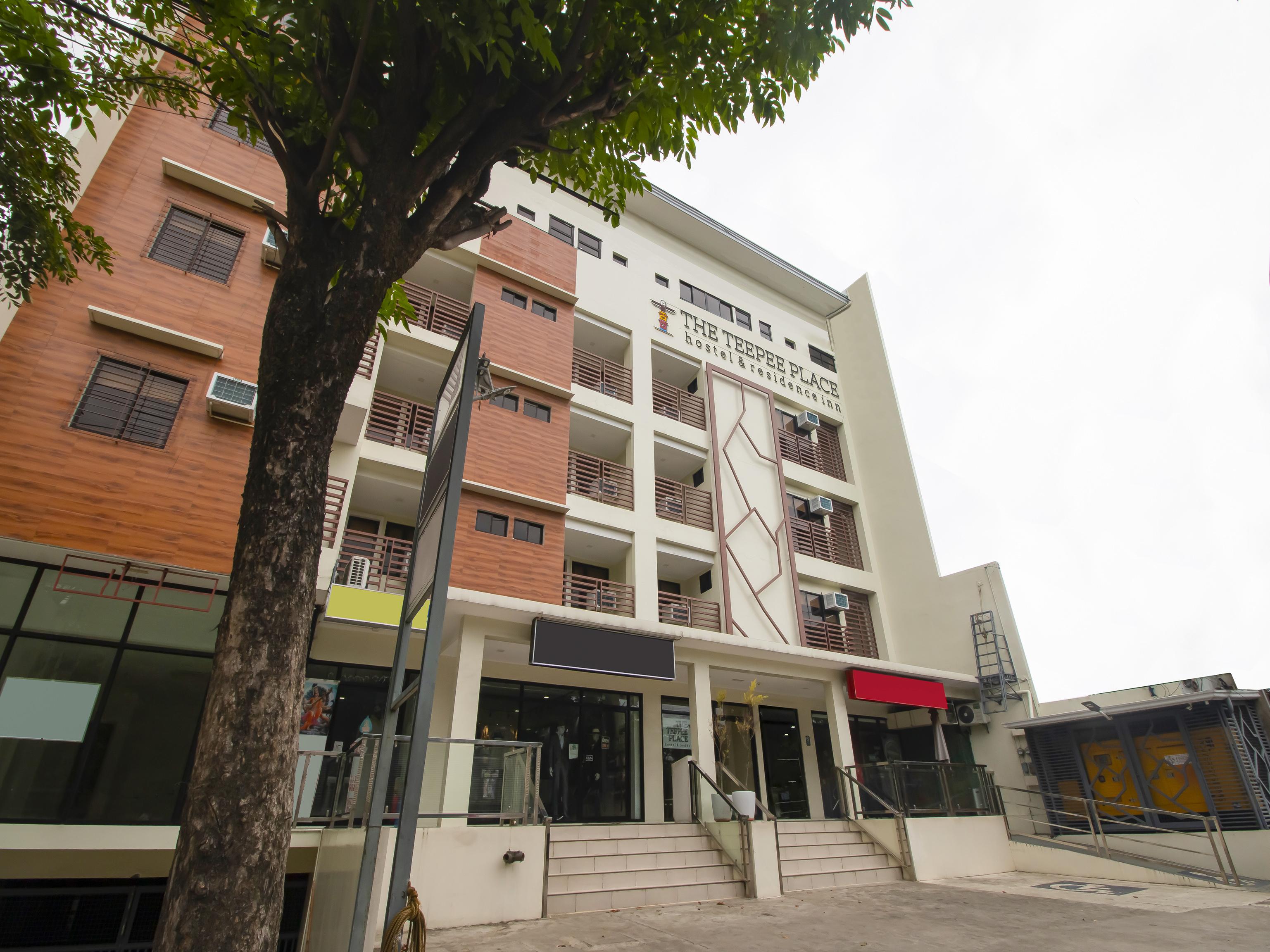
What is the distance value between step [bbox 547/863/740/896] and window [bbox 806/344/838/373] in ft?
57.9

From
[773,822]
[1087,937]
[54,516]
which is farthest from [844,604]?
[54,516]

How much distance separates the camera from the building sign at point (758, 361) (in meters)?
19.7

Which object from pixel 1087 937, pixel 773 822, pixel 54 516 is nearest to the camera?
pixel 1087 937

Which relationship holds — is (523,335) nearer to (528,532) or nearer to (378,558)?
(528,532)

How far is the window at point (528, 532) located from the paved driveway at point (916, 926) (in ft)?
22.7

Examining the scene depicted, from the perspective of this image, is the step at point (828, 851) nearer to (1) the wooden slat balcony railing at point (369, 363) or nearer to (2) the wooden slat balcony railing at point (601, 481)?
(2) the wooden slat balcony railing at point (601, 481)

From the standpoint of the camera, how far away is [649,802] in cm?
1296

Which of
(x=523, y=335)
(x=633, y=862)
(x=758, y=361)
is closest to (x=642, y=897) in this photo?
(x=633, y=862)

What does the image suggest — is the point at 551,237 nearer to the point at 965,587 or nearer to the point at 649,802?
the point at 649,802

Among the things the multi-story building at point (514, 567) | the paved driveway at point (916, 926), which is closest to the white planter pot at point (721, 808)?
the multi-story building at point (514, 567)

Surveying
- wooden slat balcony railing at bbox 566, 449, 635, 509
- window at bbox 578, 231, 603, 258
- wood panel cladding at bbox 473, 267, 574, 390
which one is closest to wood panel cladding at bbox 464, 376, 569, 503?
wood panel cladding at bbox 473, 267, 574, 390

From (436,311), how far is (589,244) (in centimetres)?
594

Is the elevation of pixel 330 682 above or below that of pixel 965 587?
below

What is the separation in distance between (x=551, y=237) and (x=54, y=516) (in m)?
12.3
